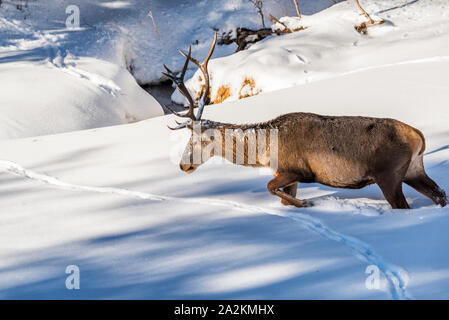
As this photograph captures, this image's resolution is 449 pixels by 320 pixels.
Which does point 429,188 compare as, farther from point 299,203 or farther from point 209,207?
point 209,207

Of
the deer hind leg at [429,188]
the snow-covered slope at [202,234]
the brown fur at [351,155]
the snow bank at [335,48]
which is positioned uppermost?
the snow bank at [335,48]

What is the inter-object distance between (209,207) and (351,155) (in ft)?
4.70

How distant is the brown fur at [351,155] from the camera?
4.54 metres

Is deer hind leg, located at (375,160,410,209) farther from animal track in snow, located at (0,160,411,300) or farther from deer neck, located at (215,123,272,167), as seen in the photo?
deer neck, located at (215,123,272,167)

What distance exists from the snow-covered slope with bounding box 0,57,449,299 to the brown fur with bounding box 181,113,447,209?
0.21 meters

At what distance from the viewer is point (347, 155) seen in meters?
4.73

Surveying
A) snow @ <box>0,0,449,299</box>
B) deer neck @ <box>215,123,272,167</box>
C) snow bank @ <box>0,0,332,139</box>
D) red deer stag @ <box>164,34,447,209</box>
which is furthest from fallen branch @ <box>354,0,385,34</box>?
red deer stag @ <box>164,34,447,209</box>

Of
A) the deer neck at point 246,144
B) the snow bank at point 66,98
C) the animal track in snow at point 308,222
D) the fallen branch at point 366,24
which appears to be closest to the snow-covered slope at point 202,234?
the animal track in snow at point 308,222

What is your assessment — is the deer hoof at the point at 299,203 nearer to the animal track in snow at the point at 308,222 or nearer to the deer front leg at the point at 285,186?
the deer front leg at the point at 285,186

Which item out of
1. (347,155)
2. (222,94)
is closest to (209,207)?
(347,155)

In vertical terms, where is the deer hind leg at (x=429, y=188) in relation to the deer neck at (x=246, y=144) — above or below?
below

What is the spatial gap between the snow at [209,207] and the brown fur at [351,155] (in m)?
0.20

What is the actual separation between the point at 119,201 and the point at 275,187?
1.75 meters

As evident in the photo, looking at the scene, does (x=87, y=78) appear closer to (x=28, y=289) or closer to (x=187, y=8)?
(x=187, y=8)
